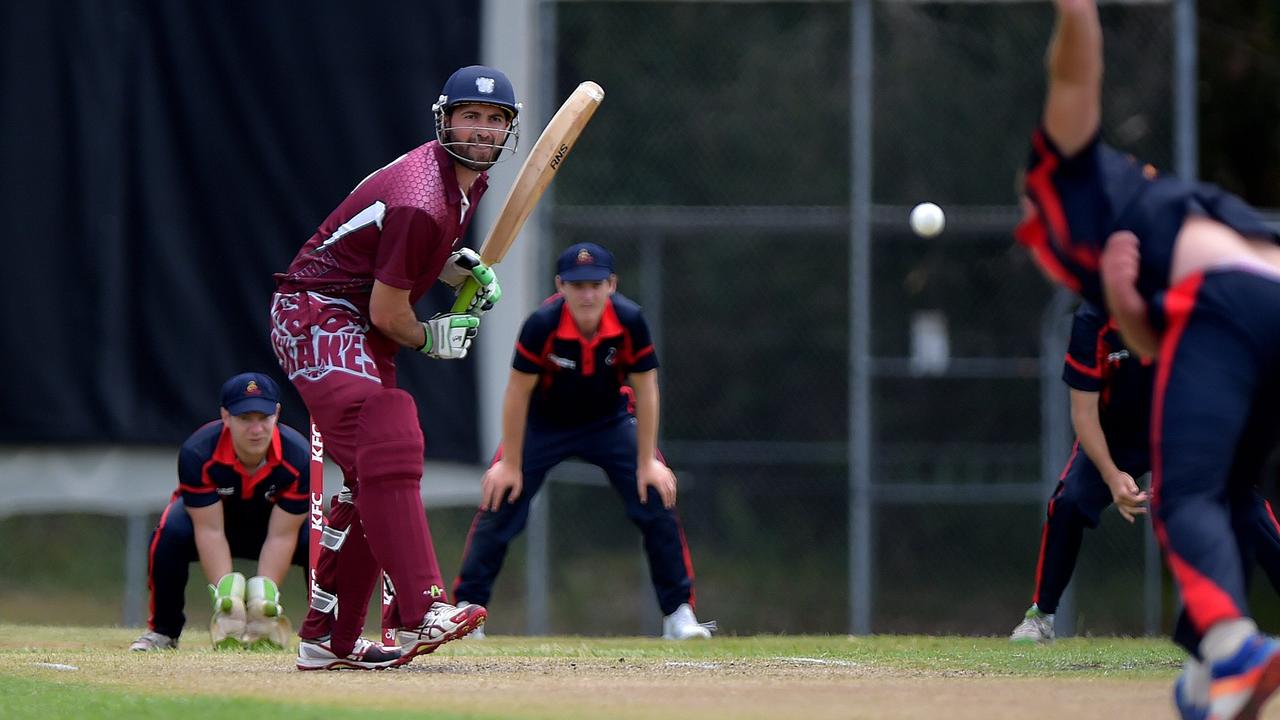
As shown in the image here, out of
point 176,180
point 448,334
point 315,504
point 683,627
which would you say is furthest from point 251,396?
point 176,180

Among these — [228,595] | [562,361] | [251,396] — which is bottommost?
[228,595]

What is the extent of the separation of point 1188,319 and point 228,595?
5349 mm

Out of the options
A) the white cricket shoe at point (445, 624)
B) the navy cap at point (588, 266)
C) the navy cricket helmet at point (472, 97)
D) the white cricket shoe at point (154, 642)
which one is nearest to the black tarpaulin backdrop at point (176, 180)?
the white cricket shoe at point (154, 642)

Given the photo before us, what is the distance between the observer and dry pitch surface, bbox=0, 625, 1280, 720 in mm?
4816

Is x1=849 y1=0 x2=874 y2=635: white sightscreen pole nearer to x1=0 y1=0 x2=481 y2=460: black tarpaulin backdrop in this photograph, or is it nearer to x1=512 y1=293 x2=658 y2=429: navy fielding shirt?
x1=0 y1=0 x2=481 y2=460: black tarpaulin backdrop

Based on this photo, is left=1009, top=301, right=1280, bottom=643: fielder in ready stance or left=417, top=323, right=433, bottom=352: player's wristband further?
A: left=1009, top=301, right=1280, bottom=643: fielder in ready stance

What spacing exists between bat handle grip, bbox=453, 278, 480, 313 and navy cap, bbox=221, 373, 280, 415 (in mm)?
2622

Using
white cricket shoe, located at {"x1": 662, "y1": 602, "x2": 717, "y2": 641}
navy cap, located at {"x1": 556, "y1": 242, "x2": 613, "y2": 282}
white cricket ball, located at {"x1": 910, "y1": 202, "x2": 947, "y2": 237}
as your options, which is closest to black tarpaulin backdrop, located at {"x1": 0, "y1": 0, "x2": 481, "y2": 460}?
white cricket ball, located at {"x1": 910, "y1": 202, "x2": 947, "y2": 237}

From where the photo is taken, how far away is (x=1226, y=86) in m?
17.0

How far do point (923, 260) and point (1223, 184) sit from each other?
3557mm

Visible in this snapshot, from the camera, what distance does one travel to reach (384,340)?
19.7 feet

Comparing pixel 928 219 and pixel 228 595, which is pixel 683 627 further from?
pixel 928 219

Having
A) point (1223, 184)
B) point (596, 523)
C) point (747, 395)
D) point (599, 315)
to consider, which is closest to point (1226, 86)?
point (1223, 184)

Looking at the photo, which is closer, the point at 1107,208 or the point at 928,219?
the point at 1107,208
